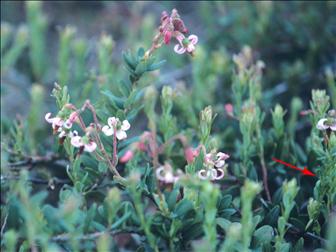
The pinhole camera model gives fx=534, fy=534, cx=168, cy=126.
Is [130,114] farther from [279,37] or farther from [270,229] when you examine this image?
[279,37]

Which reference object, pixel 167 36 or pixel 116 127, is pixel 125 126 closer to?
pixel 116 127

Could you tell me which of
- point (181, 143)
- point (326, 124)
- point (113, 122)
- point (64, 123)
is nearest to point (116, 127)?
point (113, 122)

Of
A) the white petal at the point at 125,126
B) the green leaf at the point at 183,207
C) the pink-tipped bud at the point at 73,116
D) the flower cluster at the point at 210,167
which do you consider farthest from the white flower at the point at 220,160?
the pink-tipped bud at the point at 73,116

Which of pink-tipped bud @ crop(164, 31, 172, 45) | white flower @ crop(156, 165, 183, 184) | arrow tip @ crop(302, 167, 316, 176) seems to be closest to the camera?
white flower @ crop(156, 165, 183, 184)

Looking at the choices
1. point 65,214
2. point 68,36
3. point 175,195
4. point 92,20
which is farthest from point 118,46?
point 65,214

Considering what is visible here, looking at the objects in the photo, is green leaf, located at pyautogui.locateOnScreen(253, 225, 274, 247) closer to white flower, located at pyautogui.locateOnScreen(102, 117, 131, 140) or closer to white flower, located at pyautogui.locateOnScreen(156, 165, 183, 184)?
white flower, located at pyautogui.locateOnScreen(156, 165, 183, 184)

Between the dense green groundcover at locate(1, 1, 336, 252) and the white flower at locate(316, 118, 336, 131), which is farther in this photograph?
the white flower at locate(316, 118, 336, 131)

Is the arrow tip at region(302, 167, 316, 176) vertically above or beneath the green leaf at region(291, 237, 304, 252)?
above

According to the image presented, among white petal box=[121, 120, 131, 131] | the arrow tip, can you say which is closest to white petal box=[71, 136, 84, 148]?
white petal box=[121, 120, 131, 131]
